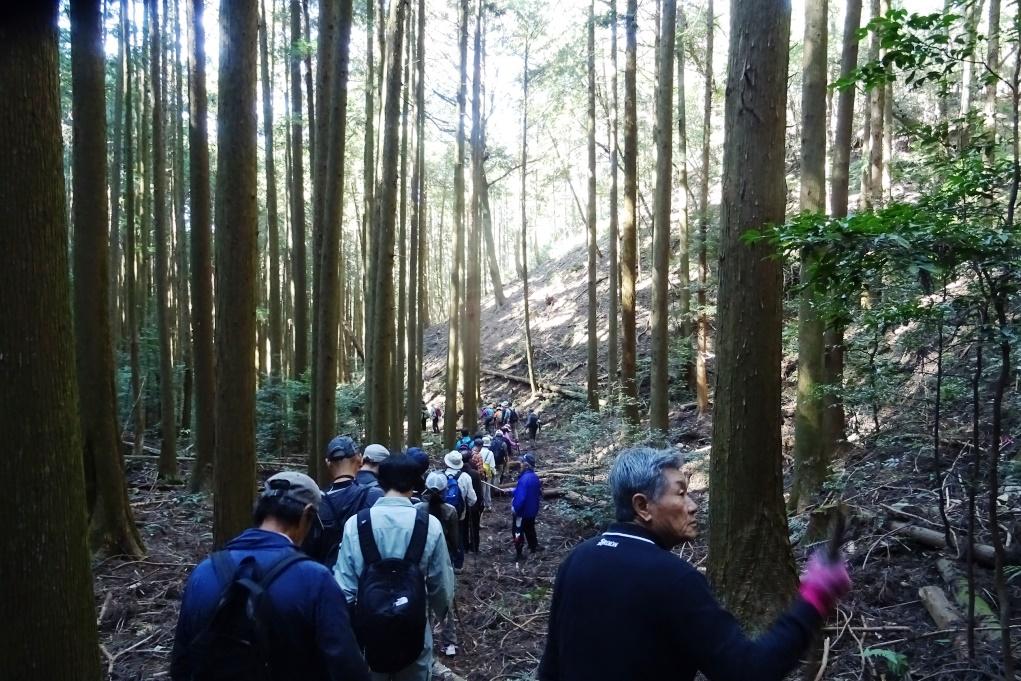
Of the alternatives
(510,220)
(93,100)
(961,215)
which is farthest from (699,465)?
(510,220)

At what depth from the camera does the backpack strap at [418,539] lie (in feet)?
12.1

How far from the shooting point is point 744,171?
509cm

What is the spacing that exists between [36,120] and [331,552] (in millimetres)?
2733

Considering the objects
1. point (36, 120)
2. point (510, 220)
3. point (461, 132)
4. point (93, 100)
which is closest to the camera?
point (36, 120)

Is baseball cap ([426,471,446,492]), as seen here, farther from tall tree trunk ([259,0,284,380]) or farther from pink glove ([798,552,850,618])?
tall tree trunk ([259,0,284,380])

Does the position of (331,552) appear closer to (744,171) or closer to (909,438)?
(744,171)

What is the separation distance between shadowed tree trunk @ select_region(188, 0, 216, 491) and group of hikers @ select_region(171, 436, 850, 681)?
7.86 metres

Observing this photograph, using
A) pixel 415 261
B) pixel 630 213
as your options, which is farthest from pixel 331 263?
pixel 415 261

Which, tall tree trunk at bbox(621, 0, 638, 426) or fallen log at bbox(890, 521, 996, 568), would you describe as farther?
tall tree trunk at bbox(621, 0, 638, 426)

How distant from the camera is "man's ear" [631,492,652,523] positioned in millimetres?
2312

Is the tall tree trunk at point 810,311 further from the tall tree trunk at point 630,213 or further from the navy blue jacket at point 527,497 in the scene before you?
the tall tree trunk at point 630,213

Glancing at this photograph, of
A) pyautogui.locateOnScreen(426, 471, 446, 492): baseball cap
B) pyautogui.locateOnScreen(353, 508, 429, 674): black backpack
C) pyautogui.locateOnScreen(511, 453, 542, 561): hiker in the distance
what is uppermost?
pyautogui.locateOnScreen(353, 508, 429, 674): black backpack

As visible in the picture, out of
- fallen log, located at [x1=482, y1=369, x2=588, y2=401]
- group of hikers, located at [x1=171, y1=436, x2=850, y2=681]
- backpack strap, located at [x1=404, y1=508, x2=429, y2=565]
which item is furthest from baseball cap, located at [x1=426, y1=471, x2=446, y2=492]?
fallen log, located at [x1=482, y1=369, x2=588, y2=401]

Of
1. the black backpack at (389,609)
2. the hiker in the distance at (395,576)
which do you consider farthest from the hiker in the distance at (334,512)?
the black backpack at (389,609)
